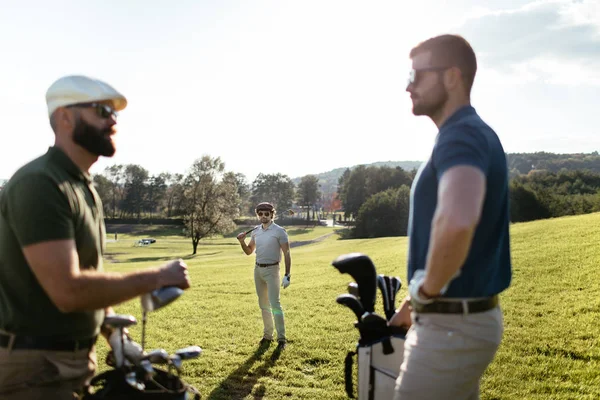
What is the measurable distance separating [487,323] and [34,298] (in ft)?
6.94

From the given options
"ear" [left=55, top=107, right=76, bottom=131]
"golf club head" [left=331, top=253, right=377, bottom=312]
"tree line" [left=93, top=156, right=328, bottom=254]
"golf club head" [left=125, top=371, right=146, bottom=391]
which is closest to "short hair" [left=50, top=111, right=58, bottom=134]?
"ear" [left=55, top=107, right=76, bottom=131]

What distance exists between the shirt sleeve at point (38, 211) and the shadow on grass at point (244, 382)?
198 inches

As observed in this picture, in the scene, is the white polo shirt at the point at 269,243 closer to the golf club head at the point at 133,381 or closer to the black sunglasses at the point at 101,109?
the black sunglasses at the point at 101,109

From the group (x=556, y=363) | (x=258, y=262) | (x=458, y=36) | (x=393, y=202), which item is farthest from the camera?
(x=393, y=202)

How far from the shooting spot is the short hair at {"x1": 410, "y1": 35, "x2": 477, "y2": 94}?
7.94ft

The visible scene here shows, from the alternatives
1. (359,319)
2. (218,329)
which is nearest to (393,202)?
(218,329)

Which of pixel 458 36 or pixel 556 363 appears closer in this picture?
pixel 458 36

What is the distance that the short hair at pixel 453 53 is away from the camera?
2.42 meters

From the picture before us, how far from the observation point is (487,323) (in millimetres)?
2336

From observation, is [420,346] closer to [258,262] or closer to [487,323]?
[487,323]

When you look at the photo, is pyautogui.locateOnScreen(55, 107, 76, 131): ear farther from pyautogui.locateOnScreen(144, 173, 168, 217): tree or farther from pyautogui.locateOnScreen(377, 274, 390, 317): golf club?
pyautogui.locateOnScreen(144, 173, 168, 217): tree

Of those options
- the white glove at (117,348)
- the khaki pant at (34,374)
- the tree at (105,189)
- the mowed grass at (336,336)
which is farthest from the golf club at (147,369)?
the tree at (105,189)

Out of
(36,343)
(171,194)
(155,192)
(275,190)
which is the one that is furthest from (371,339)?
(275,190)

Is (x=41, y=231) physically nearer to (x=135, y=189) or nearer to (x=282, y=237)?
(x=282, y=237)
